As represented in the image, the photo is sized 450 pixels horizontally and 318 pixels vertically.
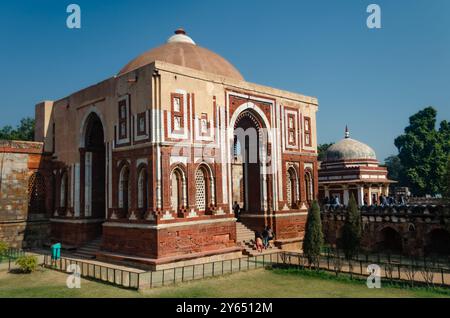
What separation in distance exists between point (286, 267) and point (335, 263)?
2051 mm

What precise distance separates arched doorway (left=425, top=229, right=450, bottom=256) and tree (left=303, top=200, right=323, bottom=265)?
682 cm

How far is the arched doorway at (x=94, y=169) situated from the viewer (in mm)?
21359

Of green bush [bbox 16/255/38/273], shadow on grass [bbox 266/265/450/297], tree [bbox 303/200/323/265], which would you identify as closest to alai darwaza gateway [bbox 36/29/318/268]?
green bush [bbox 16/255/38/273]

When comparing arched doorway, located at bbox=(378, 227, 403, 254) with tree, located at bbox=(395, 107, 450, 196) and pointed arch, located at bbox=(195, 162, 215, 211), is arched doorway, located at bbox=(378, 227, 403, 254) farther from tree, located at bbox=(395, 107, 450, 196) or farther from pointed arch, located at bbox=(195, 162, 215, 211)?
tree, located at bbox=(395, 107, 450, 196)

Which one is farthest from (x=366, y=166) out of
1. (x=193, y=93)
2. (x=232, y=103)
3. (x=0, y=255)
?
(x=0, y=255)

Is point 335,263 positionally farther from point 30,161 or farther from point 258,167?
point 30,161

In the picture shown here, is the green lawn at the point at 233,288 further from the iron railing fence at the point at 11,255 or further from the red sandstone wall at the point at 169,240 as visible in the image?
the iron railing fence at the point at 11,255

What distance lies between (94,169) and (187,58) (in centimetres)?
774

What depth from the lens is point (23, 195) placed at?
22797mm

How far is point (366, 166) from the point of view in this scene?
34656 millimetres

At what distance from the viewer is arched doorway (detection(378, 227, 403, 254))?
72.7 feet

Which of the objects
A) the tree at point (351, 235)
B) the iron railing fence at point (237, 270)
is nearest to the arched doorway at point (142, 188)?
the iron railing fence at point (237, 270)

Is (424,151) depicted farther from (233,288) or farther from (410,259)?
(233,288)

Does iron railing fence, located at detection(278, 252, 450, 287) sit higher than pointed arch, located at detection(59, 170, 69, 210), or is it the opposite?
pointed arch, located at detection(59, 170, 69, 210)
